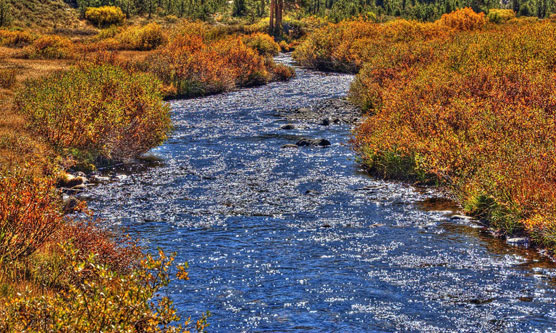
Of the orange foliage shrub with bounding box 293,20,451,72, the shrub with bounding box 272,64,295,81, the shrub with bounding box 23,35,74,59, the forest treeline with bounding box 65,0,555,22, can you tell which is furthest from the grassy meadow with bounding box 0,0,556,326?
the forest treeline with bounding box 65,0,555,22

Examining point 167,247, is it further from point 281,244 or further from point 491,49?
point 491,49

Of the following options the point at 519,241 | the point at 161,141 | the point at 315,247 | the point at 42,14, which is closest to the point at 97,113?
the point at 161,141

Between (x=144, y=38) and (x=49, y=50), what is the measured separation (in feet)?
43.9

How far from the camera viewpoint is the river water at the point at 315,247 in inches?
436

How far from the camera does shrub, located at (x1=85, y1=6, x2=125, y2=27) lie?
84.2 metres

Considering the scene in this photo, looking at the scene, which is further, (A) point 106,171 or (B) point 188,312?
(A) point 106,171

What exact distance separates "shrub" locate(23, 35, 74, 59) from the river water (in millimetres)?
26899

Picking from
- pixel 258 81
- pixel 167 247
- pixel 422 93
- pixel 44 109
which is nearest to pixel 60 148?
pixel 44 109

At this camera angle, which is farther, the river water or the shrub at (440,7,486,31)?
the shrub at (440,7,486,31)

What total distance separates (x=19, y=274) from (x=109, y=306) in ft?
11.9

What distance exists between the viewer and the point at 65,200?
60.6ft

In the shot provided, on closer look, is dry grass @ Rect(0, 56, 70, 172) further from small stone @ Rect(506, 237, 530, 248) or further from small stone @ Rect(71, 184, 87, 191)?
small stone @ Rect(506, 237, 530, 248)

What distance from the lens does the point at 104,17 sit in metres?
84.4

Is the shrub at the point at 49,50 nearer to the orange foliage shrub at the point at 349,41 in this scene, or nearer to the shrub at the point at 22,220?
the orange foliage shrub at the point at 349,41
